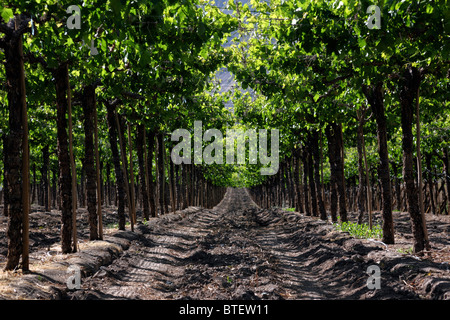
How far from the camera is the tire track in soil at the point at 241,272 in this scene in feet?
22.9

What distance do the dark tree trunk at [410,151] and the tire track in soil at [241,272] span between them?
1.23 m

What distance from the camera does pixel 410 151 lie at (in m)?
9.27

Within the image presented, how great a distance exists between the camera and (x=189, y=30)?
6.34 metres

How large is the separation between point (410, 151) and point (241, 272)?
4.74 m

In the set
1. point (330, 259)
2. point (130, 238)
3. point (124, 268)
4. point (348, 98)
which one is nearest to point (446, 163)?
point (348, 98)

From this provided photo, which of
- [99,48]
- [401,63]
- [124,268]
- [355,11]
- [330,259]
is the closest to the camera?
[355,11]

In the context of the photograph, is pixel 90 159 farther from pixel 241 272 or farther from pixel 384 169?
pixel 384 169

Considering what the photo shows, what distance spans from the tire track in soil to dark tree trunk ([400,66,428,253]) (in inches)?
48.4

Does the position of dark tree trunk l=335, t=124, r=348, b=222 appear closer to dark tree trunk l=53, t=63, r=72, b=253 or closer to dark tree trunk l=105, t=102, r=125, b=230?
dark tree trunk l=105, t=102, r=125, b=230

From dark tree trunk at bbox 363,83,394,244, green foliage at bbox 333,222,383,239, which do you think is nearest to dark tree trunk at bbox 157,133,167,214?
green foliage at bbox 333,222,383,239

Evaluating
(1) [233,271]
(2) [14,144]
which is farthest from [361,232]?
(2) [14,144]

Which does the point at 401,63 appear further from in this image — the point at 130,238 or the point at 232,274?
the point at 130,238

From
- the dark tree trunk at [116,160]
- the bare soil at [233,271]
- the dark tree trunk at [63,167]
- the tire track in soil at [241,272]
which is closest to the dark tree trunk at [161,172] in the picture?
the dark tree trunk at [116,160]
